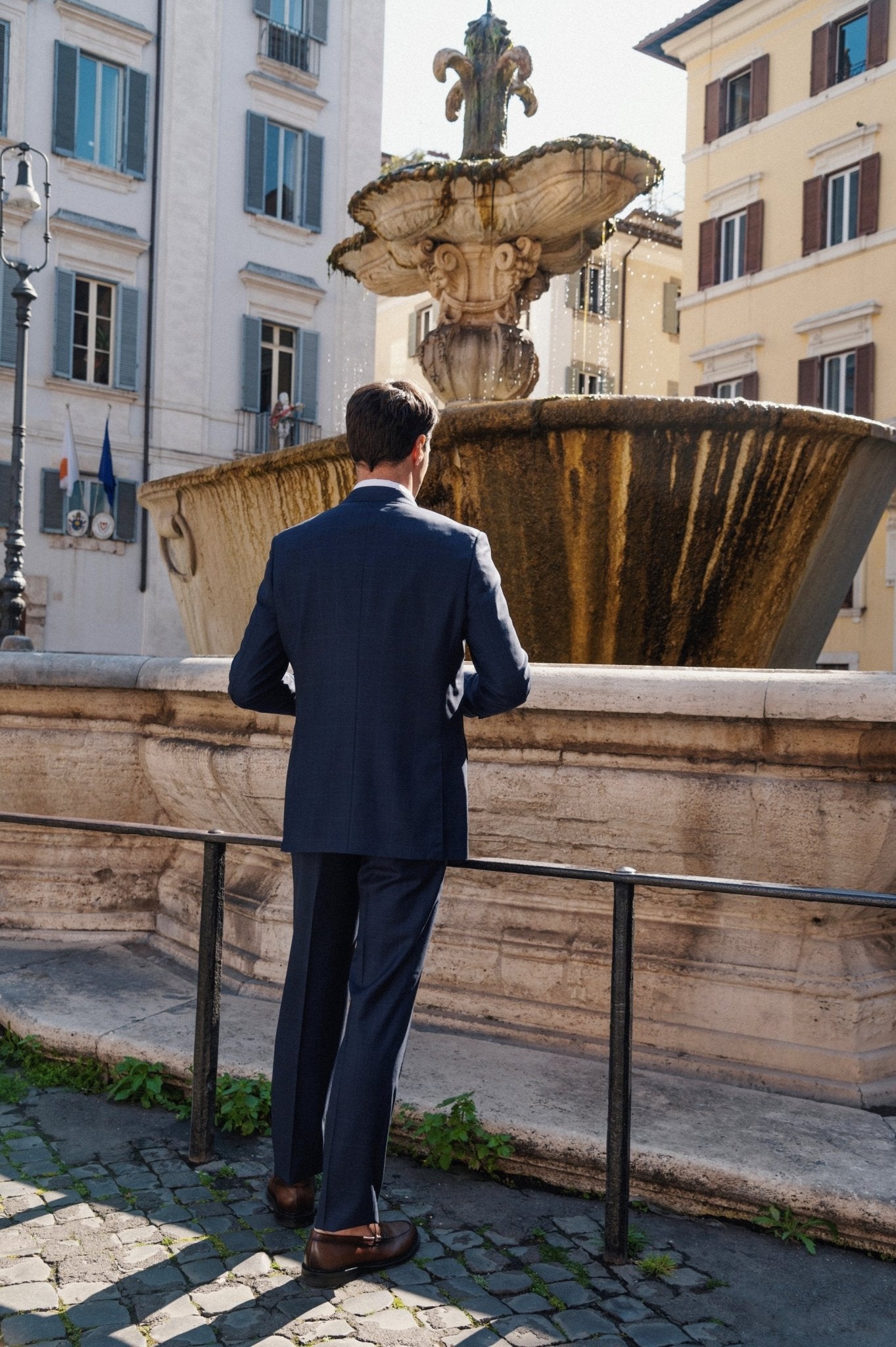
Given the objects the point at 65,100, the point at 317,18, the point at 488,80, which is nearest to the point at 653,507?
the point at 488,80

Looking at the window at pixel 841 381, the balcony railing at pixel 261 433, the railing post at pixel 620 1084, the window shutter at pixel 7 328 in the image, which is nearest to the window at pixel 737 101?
the window at pixel 841 381

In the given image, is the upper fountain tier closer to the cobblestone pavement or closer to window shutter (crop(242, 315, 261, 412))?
the cobblestone pavement

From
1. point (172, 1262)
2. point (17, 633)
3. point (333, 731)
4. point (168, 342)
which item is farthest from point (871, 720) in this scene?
point (168, 342)

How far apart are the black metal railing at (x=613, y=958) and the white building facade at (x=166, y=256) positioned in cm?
1810

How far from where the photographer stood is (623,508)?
4629 millimetres

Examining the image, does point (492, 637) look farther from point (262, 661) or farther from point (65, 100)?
point (65, 100)

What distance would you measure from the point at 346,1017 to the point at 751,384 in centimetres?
2491

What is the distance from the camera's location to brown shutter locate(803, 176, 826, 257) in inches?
968

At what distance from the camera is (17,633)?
12836 mm

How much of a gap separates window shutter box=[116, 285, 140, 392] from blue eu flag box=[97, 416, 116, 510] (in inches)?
62.6

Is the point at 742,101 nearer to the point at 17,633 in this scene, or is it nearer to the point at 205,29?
the point at 205,29

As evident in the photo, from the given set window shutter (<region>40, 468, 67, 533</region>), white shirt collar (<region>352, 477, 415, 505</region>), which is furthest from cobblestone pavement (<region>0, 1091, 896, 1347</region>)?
window shutter (<region>40, 468, 67, 533</region>)

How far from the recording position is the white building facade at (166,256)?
20828 millimetres

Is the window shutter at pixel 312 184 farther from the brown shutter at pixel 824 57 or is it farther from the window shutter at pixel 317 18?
the brown shutter at pixel 824 57
